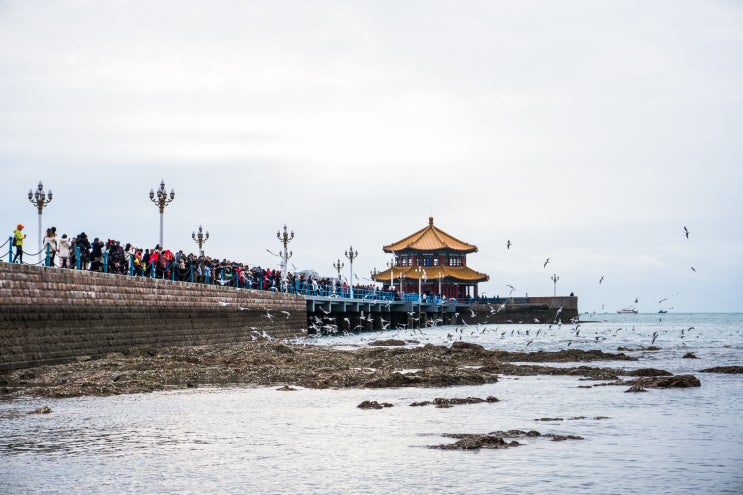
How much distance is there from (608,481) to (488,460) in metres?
1.84

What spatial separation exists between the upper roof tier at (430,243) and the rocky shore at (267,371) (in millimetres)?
81798

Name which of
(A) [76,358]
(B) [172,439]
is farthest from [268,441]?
(A) [76,358]

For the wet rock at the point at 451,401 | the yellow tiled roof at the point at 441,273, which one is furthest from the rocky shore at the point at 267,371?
the yellow tiled roof at the point at 441,273

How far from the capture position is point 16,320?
23453 mm

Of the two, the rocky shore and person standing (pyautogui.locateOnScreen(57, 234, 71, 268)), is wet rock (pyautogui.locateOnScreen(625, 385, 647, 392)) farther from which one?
person standing (pyautogui.locateOnScreen(57, 234, 71, 268))

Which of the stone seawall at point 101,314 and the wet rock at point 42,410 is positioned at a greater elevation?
the stone seawall at point 101,314

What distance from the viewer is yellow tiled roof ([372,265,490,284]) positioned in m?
115

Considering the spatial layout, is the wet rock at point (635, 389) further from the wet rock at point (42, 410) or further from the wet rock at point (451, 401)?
the wet rock at point (42, 410)

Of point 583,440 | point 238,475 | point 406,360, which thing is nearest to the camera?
point 238,475

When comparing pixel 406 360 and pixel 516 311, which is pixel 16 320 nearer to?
pixel 406 360

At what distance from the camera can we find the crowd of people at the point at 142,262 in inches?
1083

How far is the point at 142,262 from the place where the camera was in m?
33.8

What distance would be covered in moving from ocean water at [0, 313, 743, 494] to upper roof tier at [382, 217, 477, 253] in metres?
95.0

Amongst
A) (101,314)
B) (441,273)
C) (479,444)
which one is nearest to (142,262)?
(101,314)
